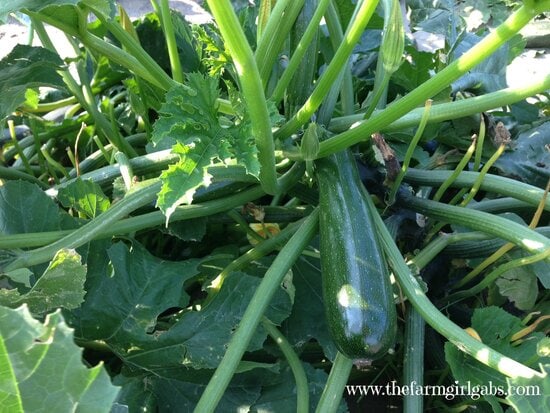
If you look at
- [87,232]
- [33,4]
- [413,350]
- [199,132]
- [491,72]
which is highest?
[33,4]

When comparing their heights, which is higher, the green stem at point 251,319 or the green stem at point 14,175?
the green stem at point 14,175

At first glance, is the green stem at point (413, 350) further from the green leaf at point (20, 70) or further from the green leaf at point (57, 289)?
the green leaf at point (20, 70)

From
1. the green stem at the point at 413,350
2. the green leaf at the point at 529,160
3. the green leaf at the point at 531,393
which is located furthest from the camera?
the green leaf at the point at 529,160

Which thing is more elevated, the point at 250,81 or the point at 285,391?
the point at 250,81

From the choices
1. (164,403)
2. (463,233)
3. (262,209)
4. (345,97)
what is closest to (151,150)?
(262,209)

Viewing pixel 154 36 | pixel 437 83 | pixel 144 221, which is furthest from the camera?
pixel 154 36

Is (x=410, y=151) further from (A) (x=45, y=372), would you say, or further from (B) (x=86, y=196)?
(A) (x=45, y=372)

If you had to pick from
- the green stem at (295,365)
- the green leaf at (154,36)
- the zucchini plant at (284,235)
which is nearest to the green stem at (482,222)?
the zucchini plant at (284,235)

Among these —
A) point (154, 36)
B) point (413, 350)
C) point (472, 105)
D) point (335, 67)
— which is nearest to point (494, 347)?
point (413, 350)
